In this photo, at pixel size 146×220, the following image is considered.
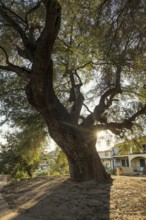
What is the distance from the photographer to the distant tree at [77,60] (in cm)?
550

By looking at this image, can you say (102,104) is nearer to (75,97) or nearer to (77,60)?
(75,97)

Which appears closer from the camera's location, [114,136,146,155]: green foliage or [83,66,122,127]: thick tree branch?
[83,66,122,127]: thick tree branch

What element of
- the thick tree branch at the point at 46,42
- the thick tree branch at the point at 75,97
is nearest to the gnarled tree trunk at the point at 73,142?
the thick tree branch at the point at 46,42

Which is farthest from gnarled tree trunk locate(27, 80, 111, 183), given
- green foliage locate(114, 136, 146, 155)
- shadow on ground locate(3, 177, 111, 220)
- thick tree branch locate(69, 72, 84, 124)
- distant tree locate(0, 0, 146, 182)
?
green foliage locate(114, 136, 146, 155)

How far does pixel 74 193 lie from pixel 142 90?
20.7 ft

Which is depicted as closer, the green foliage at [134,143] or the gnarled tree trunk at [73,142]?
the gnarled tree trunk at [73,142]

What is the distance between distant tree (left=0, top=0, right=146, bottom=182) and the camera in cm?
550

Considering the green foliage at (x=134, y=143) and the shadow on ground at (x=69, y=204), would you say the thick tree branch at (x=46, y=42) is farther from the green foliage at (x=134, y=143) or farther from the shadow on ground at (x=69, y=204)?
the green foliage at (x=134, y=143)

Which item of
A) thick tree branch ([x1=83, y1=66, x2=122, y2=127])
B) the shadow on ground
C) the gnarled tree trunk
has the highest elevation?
thick tree branch ([x1=83, y1=66, x2=122, y2=127])

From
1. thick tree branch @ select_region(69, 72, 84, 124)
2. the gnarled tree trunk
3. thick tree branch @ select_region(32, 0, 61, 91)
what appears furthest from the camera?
thick tree branch @ select_region(69, 72, 84, 124)

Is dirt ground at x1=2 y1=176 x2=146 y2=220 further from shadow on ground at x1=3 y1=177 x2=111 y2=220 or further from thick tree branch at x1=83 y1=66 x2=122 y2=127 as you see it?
thick tree branch at x1=83 y1=66 x2=122 y2=127

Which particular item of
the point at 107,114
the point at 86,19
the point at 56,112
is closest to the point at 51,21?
the point at 86,19

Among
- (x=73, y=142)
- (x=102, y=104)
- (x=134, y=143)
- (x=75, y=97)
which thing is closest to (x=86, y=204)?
(x=73, y=142)

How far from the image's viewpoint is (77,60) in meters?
10.8
